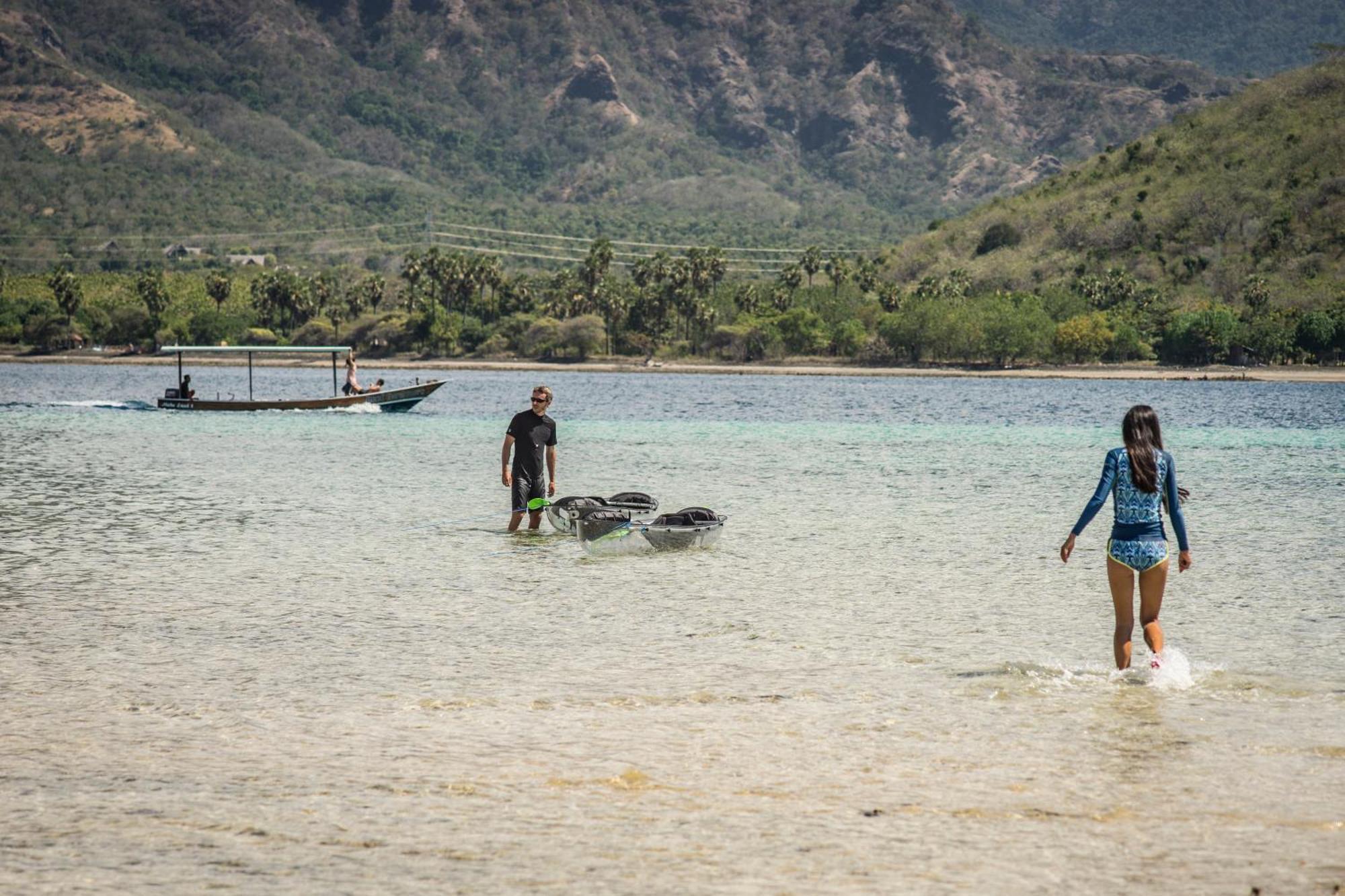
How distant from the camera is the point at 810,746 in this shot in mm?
10836

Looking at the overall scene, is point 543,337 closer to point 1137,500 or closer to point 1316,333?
point 1316,333

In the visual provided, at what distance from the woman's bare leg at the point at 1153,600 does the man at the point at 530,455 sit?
1014cm

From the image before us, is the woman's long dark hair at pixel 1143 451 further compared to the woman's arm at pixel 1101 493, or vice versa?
the woman's arm at pixel 1101 493

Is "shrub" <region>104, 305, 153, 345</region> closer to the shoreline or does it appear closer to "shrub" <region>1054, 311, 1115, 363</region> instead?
the shoreline

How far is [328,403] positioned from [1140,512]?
65054 millimetres

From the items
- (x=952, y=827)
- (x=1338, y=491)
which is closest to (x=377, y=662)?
(x=952, y=827)

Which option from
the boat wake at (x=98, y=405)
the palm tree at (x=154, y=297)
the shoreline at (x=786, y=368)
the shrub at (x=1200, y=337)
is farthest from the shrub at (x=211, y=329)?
the shrub at (x=1200, y=337)

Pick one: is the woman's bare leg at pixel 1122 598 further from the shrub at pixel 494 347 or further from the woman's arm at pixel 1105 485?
the shrub at pixel 494 347

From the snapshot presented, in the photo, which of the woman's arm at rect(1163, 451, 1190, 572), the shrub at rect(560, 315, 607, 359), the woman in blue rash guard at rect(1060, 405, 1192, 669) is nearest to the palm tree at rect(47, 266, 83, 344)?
the shrub at rect(560, 315, 607, 359)

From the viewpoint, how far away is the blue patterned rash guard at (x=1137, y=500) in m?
12.0

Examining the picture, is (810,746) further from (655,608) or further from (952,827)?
(655,608)

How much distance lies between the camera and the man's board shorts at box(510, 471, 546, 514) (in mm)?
22344

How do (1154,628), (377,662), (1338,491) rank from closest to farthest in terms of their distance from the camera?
(1154,628) → (377,662) → (1338,491)

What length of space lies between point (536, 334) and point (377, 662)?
16635cm
